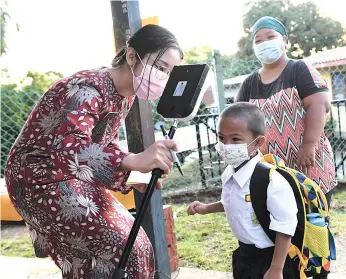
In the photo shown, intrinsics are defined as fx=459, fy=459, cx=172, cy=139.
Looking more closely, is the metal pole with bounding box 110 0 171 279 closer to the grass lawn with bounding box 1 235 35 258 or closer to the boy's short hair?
the boy's short hair

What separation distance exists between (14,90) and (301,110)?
438 cm

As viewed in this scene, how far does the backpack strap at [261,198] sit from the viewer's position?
5.97ft

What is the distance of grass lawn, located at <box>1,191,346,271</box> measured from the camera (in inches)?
150

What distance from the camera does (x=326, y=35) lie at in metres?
20.5

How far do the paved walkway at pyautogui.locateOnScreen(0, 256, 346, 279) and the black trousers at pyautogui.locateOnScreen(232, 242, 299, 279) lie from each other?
4.42 feet

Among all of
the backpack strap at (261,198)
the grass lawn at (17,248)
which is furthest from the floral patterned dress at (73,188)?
the grass lawn at (17,248)

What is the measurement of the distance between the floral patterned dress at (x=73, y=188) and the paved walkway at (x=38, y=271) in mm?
1475

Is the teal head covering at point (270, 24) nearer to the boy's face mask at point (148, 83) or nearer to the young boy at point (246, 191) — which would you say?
the young boy at point (246, 191)

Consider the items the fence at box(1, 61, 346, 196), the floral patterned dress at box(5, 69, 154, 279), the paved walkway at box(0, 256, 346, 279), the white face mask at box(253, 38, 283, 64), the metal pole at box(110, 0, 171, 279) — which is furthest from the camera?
the fence at box(1, 61, 346, 196)

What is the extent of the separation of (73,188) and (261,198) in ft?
2.42

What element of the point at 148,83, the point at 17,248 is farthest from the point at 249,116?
the point at 17,248

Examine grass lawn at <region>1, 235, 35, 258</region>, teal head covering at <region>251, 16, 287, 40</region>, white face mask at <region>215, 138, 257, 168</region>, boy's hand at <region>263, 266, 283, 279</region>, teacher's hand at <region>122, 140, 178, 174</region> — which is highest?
teal head covering at <region>251, 16, 287, 40</region>

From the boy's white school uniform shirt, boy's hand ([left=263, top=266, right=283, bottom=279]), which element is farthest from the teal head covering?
boy's hand ([left=263, top=266, right=283, bottom=279])

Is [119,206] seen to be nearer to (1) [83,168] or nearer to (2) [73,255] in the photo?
(2) [73,255]
